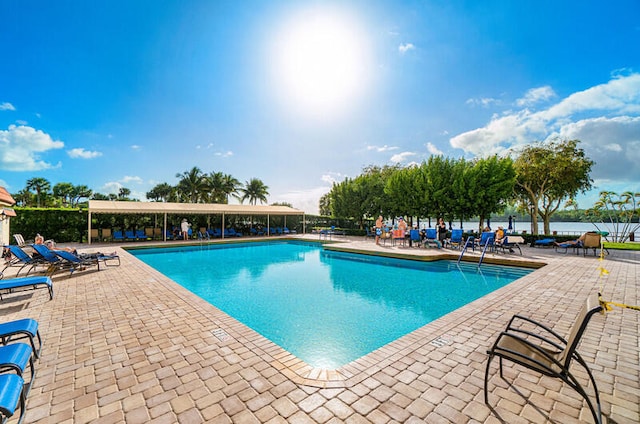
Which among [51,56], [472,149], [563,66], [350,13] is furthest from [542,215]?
[51,56]

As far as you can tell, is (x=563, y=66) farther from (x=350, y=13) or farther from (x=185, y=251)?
(x=185, y=251)

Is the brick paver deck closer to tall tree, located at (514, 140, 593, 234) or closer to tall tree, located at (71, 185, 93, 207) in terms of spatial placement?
tall tree, located at (514, 140, 593, 234)

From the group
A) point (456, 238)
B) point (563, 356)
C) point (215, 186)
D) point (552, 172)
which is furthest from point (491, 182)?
point (215, 186)

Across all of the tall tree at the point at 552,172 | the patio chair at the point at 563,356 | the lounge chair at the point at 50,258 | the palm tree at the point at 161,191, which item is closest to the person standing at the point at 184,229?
the lounge chair at the point at 50,258

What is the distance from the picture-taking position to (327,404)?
2.18m

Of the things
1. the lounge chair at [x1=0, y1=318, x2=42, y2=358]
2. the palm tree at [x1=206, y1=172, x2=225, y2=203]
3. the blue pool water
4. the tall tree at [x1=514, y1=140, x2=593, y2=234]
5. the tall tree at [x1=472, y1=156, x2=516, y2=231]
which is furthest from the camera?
the palm tree at [x1=206, y1=172, x2=225, y2=203]

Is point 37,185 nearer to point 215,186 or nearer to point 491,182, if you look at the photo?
point 215,186

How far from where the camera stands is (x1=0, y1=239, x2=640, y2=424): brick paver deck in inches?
81.2

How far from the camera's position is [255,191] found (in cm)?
3797

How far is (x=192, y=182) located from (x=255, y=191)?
28.8 ft

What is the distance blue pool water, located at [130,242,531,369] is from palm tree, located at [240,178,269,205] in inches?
999

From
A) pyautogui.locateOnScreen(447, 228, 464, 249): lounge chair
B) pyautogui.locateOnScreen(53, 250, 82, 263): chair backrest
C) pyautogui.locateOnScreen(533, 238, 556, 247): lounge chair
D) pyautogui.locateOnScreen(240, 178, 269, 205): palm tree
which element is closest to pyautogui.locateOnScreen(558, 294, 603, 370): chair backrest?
pyautogui.locateOnScreen(53, 250, 82, 263): chair backrest

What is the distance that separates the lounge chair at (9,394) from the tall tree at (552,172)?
883 inches

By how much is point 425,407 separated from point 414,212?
1829cm
